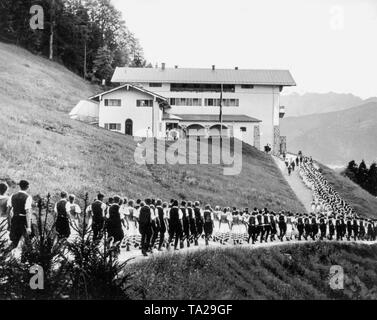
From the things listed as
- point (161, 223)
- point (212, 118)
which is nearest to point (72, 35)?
point (212, 118)

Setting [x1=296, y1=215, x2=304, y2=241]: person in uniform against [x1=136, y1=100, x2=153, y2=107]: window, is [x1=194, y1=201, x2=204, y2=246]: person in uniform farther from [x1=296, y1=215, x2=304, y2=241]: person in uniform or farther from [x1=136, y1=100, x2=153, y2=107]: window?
[x1=136, y1=100, x2=153, y2=107]: window

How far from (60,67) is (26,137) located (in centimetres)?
4686

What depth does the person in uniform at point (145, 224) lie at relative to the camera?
57.9ft

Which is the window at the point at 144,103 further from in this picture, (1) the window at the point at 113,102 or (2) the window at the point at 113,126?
(2) the window at the point at 113,126

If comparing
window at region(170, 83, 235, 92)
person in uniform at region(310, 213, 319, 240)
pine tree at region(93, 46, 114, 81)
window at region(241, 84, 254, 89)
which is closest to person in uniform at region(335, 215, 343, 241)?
person in uniform at region(310, 213, 319, 240)

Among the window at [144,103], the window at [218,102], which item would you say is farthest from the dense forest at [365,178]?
the window at [144,103]

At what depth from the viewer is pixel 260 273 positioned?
846 inches

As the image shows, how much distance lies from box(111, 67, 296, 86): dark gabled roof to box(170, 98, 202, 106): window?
239 cm

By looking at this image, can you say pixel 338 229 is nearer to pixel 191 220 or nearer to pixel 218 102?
pixel 191 220

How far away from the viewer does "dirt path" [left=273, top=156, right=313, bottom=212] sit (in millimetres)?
46906

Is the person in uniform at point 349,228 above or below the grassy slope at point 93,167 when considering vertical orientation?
below

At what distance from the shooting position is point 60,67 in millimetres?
80750

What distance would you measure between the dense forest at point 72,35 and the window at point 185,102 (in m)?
11.1

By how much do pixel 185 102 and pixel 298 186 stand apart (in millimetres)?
27131
